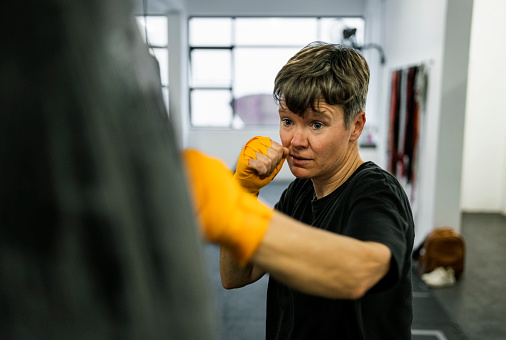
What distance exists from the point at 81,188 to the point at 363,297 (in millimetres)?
1062

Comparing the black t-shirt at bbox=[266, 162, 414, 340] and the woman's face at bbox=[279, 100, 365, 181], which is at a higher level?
the woman's face at bbox=[279, 100, 365, 181]

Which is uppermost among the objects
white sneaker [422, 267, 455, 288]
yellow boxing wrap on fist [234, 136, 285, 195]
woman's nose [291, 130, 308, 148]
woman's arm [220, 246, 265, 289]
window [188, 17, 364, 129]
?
window [188, 17, 364, 129]

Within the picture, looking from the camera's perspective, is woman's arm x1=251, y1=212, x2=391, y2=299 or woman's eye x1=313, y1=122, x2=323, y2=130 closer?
woman's arm x1=251, y1=212, x2=391, y2=299

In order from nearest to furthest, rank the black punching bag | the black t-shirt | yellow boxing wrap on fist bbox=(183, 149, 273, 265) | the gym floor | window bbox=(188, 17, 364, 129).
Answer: the black punching bag, yellow boxing wrap on fist bbox=(183, 149, 273, 265), the black t-shirt, the gym floor, window bbox=(188, 17, 364, 129)

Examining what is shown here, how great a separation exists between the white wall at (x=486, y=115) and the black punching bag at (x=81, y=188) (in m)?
6.57

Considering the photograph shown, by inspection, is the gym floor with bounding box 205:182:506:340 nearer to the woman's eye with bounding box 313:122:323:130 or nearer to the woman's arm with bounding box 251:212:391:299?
the woman's eye with bounding box 313:122:323:130

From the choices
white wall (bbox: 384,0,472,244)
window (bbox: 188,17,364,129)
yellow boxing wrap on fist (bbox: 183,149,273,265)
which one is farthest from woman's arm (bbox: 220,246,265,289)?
window (bbox: 188,17,364,129)

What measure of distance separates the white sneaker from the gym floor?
0.15 ft

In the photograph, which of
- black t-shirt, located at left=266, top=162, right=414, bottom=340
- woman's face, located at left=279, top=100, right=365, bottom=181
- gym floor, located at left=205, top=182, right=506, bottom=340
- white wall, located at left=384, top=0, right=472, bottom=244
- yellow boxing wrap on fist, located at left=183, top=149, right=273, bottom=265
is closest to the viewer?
yellow boxing wrap on fist, located at left=183, top=149, right=273, bottom=265

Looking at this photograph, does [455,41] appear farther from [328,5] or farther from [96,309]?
[328,5]

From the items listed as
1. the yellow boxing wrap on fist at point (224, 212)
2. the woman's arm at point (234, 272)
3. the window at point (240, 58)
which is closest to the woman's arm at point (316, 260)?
the yellow boxing wrap on fist at point (224, 212)

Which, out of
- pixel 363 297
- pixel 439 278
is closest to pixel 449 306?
pixel 439 278

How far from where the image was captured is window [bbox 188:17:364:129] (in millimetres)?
8648

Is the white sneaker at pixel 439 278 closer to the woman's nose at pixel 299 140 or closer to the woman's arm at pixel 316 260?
the woman's nose at pixel 299 140
